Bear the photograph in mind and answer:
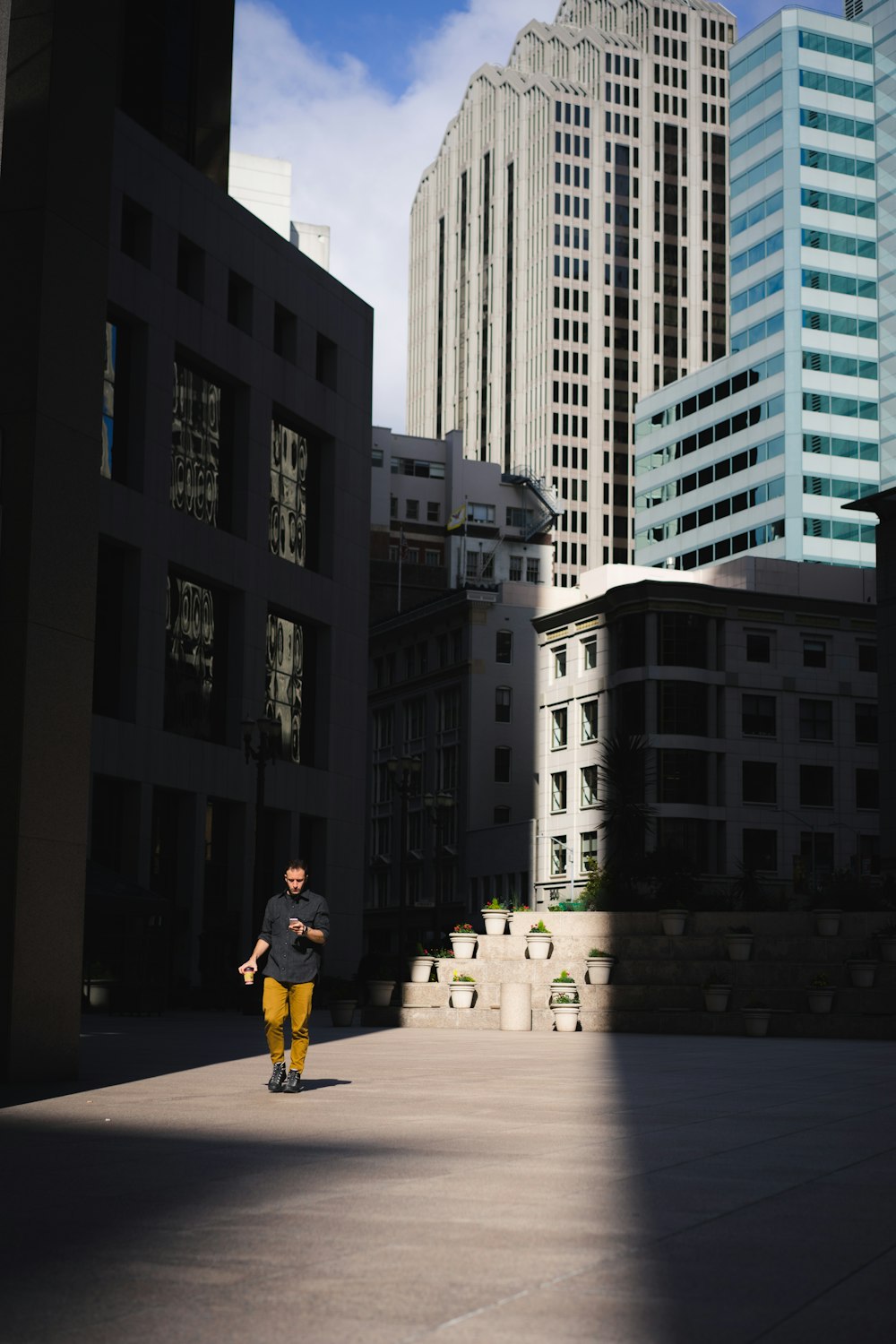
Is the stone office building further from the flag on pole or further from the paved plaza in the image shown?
the paved plaza

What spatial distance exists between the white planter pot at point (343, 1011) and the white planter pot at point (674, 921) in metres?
8.41

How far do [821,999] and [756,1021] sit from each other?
6.75 feet

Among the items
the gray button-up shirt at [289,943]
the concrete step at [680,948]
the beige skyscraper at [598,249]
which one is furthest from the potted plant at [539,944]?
the beige skyscraper at [598,249]

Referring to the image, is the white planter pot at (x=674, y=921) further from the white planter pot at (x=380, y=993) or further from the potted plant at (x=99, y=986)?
the potted plant at (x=99, y=986)

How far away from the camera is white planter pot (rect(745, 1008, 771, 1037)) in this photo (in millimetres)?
33781

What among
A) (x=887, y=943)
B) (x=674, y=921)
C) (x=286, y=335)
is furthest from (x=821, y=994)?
(x=286, y=335)

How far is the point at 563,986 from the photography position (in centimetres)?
3594

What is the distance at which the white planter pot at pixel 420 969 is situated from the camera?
133 ft

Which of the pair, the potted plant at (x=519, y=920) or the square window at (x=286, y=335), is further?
the square window at (x=286, y=335)

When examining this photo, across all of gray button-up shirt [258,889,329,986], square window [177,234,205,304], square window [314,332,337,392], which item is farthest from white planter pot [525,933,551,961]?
square window [314,332,337,392]

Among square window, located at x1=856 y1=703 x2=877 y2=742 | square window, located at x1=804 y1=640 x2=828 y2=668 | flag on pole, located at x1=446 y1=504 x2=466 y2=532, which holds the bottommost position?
square window, located at x1=856 y1=703 x2=877 y2=742

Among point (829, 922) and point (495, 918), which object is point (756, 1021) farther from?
point (495, 918)

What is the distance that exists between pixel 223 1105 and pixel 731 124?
126 metres

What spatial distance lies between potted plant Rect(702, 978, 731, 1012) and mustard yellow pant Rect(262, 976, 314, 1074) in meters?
20.9
